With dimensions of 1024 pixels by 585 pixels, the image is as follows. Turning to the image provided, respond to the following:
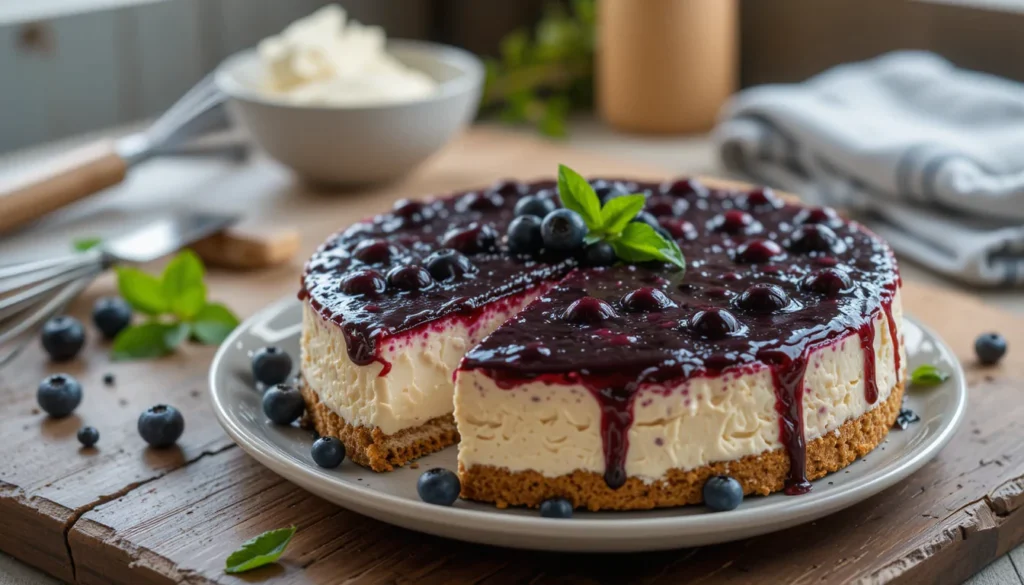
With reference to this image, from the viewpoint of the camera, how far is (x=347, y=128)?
4.06 meters

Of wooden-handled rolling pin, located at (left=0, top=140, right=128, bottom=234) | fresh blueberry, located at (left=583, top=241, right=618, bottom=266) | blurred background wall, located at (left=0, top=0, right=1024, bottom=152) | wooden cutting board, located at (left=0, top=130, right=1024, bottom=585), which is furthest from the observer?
blurred background wall, located at (left=0, top=0, right=1024, bottom=152)

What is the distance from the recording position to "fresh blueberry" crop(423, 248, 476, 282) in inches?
101

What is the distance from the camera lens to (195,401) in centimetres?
282

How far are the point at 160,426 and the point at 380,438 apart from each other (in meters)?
0.53

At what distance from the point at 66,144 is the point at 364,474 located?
10.5 ft

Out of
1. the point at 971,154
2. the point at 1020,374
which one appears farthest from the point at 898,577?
the point at 971,154

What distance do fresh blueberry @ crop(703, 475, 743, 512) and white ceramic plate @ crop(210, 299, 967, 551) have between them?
26mm

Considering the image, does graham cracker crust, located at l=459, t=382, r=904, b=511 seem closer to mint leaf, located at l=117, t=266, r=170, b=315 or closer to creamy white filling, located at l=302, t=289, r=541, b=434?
creamy white filling, located at l=302, t=289, r=541, b=434

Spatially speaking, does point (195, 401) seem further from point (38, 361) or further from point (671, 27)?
point (671, 27)

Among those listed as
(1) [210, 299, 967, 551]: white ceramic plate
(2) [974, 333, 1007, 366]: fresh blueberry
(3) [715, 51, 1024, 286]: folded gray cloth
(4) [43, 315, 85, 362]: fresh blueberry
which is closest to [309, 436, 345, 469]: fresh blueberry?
(1) [210, 299, 967, 551]: white ceramic plate

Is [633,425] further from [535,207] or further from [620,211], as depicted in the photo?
[535,207]

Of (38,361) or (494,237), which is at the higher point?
(494,237)

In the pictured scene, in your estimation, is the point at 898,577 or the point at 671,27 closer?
the point at 898,577

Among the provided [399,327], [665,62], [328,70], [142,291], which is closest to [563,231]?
[399,327]
